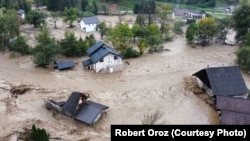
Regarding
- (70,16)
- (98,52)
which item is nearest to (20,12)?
(70,16)

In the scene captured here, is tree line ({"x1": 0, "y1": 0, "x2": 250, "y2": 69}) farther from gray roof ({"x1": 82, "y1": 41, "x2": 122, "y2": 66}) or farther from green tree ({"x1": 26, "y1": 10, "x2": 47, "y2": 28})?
gray roof ({"x1": 82, "y1": 41, "x2": 122, "y2": 66})

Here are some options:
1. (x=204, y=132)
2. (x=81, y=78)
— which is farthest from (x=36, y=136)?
(x=81, y=78)

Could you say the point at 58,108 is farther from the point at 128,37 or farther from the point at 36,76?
the point at 128,37

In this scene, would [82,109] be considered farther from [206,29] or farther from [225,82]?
[206,29]

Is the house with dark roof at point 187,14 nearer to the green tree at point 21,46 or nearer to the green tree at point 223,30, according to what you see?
the green tree at point 223,30

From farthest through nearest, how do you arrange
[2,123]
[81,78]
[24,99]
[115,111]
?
[81,78], [24,99], [115,111], [2,123]
